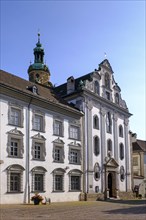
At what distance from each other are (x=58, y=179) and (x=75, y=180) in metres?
3.05

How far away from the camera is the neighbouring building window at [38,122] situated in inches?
1234

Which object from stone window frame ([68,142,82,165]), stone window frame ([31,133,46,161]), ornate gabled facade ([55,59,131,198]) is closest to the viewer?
stone window frame ([31,133,46,161])

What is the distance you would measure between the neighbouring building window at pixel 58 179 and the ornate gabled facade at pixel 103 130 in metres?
4.11

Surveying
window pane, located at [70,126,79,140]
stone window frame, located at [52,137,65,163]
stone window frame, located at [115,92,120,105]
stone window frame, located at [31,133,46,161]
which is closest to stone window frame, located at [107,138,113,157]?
stone window frame, located at [115,92,120,105]

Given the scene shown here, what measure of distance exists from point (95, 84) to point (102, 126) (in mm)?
5713

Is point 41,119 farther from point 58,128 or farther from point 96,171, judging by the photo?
point 96,171

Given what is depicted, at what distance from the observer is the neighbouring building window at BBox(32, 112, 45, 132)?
3134 cm

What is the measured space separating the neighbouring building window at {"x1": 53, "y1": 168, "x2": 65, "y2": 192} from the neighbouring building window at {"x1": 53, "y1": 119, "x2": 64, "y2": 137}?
3.91 metres

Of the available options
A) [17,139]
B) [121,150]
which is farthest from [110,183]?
[17,139]

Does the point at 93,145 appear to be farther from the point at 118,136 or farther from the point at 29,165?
the point at 29,165

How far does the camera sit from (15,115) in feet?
96.6

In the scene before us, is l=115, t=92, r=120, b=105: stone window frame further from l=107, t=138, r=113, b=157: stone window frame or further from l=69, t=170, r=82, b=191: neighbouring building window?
l=69, t=170, r=82, b=191: neighbouring building window

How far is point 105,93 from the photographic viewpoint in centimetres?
4344

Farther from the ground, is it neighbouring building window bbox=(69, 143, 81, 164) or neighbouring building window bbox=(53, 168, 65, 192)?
neighbouring building window bbox=(69, 143, 81, 164)
